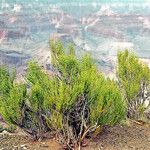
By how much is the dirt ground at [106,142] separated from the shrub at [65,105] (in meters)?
0.39

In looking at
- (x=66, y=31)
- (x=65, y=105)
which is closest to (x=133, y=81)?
(x=65, y=105)

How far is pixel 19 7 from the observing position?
158875 mm

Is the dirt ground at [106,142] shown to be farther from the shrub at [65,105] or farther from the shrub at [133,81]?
the shrub at [133,81]

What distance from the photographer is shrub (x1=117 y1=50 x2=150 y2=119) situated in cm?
1741

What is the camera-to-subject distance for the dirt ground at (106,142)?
13477 millimetres

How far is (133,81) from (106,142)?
401 centimetres

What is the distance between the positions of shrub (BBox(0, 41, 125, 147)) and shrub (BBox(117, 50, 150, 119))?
11.8 ft

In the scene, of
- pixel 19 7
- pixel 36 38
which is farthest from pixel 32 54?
pixel 19 7

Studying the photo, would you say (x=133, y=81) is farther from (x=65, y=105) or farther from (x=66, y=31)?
(x=66, y=31)

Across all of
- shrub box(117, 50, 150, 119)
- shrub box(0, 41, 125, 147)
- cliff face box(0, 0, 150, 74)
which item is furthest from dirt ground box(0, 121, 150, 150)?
cliff face box(0, 0, 150, 74)

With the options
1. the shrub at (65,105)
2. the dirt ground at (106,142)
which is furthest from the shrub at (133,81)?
the shrub at (65,105)

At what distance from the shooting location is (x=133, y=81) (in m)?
17.4

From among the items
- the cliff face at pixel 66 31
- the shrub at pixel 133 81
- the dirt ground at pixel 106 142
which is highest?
the shrub at pixel 133 81

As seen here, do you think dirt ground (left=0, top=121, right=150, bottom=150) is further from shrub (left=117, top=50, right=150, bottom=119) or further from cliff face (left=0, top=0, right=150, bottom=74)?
cliff face (left=0, top=0, right=150, bottom=74)
